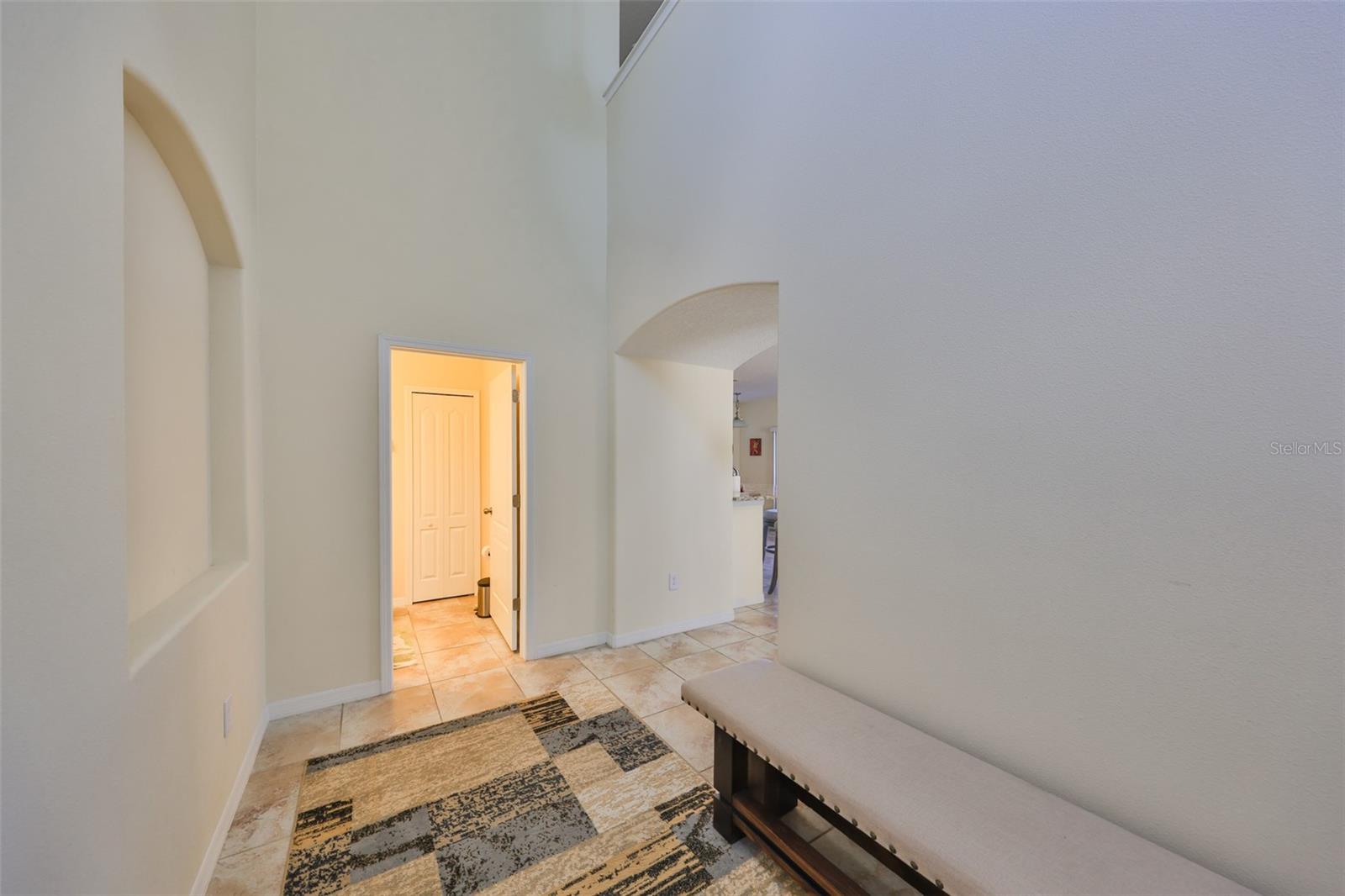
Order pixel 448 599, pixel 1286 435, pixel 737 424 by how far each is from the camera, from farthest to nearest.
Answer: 1. pixel 737 424
2. pixel 448 599
3. pixel 1286 435

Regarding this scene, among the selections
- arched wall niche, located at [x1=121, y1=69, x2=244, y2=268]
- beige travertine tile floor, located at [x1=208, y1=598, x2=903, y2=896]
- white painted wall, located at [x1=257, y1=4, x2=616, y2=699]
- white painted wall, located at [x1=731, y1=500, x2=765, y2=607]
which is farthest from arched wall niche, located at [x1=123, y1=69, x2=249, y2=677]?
white painted wall, located at [x1=731, y1=500, x2=765, y2=607]

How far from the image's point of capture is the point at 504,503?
3576 mm

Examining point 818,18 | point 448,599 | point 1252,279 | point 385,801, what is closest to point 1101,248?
point 1252,279

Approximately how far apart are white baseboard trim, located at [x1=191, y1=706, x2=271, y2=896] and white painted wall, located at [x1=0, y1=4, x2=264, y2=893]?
195 millimetres

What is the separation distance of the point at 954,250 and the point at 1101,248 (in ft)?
1.26

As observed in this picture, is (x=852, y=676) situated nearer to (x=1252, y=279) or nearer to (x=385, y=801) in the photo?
(x=1252, y=279)

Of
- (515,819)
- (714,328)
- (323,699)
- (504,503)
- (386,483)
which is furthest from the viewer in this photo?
(504,503)

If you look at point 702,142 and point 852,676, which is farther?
point 702,142

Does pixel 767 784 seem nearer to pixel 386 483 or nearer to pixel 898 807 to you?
pixel 898 807

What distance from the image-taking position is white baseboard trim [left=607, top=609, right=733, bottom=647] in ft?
11.6

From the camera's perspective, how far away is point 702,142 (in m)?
2.66

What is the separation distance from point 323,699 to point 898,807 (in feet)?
9.69

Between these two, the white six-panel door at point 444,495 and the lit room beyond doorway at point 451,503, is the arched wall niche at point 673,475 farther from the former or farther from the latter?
the white six-panel door at point 444,495

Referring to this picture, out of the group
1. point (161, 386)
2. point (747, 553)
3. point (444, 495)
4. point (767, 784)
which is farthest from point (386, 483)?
point (747, 553)
